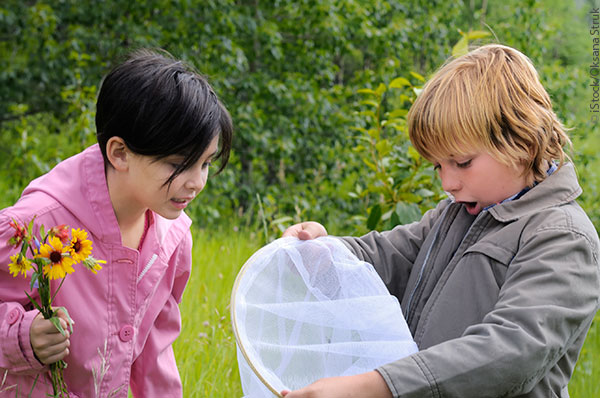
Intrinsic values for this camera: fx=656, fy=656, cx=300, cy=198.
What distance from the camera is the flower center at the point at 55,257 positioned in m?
1.34

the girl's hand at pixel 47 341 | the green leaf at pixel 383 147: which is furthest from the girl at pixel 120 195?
the green leaf at pixel 383 147

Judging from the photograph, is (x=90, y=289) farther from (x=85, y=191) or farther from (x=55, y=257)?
(x=55, y=257)

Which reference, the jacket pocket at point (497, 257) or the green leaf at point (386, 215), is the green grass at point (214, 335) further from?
the jacket pocket at point (497, 257)

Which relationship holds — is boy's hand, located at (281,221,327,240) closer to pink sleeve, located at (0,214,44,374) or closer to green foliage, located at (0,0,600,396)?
pink sleeve, located at (0,214,44,374)

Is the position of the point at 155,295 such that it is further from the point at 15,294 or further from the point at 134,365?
the point at 15,294

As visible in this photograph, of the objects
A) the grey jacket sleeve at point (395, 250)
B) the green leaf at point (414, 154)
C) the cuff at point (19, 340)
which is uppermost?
the grey jacket sleeve at point (395, 250)

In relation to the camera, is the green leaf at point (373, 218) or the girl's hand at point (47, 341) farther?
the green leaf at point (373, 218)

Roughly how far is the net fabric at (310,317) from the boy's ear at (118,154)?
18.4 inches

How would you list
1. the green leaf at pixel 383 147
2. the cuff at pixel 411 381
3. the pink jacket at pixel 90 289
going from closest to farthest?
the cuff at pixel 411 381 < the pink jacket at pixel 90 289 < the green leaf at pixel 383 147

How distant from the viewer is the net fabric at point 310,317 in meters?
1.55

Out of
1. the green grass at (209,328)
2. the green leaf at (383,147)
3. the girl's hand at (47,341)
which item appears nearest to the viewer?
the girl's hand at (47,341)

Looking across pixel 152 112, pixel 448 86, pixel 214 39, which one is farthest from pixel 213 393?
pixel 214 39

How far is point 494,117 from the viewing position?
167 cm

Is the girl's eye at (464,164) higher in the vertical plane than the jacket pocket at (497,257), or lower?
higher
